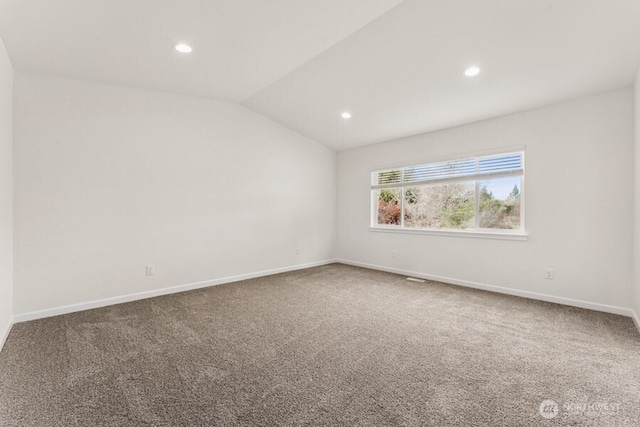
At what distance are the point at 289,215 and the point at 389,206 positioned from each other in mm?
1859

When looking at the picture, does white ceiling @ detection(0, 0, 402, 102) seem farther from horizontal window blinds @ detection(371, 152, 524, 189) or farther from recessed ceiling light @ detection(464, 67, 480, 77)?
horizontal window blinds @ detection(371, 152, 524, 189)

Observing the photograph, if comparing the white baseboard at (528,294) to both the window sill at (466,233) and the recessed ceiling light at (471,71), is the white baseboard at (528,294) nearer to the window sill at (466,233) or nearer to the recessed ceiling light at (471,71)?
the window sill at (466,233)

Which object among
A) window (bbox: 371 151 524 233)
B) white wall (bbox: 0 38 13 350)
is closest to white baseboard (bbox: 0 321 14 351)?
white wall (bbox: 0 38 13 350)

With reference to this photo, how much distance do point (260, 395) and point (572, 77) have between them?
13.3 feet

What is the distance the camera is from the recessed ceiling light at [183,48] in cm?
282

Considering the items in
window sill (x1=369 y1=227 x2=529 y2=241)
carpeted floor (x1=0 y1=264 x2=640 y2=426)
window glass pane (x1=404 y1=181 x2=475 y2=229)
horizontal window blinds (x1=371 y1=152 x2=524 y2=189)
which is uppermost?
horizontal window blinds (x1=371 y1=152 x2=524 y2=189)

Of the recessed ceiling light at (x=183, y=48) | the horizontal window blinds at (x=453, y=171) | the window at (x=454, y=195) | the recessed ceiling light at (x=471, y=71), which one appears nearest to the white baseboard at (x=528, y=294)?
the window at (x=454, y=195)

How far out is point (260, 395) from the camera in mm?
1805

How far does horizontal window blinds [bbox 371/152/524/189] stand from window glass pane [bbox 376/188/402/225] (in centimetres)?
13

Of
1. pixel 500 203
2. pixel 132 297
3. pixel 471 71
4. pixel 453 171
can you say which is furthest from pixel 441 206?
pixel 132 297

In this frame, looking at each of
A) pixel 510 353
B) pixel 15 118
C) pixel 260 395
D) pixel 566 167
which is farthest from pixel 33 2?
pixel 566 167

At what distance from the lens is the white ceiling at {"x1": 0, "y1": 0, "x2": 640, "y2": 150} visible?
91.7 inches

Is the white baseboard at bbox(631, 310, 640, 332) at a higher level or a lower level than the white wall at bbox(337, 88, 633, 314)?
lower

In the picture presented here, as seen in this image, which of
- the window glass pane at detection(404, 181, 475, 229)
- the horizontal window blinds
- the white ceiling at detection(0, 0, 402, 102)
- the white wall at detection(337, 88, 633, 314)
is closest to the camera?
the white ceiling at detection(0, 0, 402, 102)
